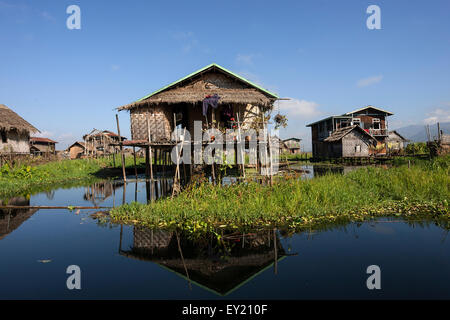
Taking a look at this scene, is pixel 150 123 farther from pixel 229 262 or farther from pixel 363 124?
pixel 363 124

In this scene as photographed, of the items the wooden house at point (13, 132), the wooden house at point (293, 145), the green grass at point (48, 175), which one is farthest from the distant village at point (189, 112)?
the wooden house at point (293, 145)

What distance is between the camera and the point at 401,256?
5.00 metres

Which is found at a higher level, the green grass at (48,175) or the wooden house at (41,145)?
the wooden house at (41,145)

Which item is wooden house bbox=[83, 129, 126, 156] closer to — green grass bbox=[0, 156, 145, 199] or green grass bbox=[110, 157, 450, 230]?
green grass bbox=[0, 156, 145, 199]

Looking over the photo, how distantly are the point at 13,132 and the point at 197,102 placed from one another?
1833cm

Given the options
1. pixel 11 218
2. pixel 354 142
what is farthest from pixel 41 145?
pixel 354 142

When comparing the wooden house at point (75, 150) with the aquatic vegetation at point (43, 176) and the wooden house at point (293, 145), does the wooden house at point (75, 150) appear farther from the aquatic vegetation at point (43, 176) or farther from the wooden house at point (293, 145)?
the wooden house at point (293, 145)

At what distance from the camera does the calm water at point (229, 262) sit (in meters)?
3.94

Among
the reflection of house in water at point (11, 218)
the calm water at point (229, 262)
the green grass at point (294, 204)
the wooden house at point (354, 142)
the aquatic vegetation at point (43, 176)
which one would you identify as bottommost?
the calm water at point (229, 262)

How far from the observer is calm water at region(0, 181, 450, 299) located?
12.9ft

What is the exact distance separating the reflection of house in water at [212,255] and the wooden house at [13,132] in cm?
2086

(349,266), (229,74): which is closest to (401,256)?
(349,266)

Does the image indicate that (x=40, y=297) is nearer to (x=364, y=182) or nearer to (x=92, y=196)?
(x=92, y=196)

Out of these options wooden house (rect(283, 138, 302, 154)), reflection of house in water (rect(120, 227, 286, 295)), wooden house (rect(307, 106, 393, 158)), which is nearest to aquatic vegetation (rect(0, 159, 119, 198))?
reflection of house in water (rect(120, 227, 286, 295))
